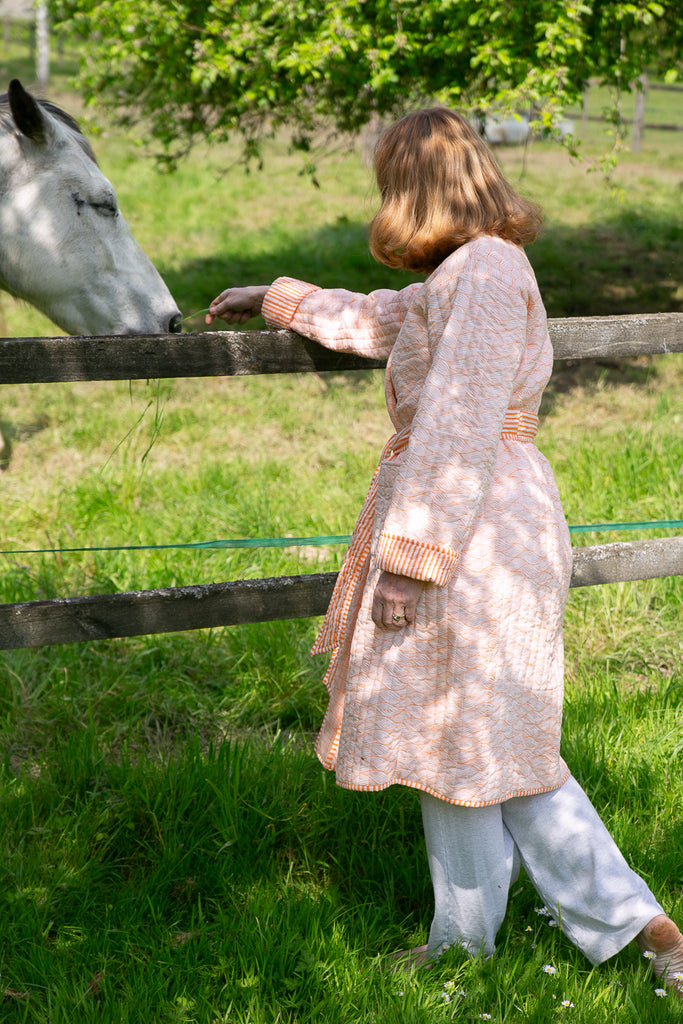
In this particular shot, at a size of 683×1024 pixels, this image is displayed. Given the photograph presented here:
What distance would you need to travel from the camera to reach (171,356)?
2.23 meters

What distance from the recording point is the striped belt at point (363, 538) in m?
1.98

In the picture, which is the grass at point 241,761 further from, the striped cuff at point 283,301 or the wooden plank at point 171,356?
the striped cuff at point 283,301

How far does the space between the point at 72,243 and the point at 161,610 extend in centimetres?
188

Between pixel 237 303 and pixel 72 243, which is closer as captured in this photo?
pixel 237 303

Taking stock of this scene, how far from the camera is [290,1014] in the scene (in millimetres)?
1942

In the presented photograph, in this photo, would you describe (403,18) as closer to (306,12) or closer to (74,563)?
(306,12)

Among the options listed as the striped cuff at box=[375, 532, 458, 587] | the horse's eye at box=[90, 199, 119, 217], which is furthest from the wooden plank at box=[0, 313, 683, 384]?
the horse's eye at box=[90, 199, 119, 217]

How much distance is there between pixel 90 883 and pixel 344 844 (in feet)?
2.20

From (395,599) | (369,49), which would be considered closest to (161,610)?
(395,599)

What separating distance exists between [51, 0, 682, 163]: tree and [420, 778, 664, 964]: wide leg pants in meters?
4.77

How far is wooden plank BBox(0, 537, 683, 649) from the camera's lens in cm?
227

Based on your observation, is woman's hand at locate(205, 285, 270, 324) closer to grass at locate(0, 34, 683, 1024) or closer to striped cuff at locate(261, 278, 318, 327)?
striped cuff at locate(261, 278, 318, 327)

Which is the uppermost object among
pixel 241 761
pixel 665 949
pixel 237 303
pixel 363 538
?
pixel 237 303

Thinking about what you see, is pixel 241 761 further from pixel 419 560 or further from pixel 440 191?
pixel 440 191
